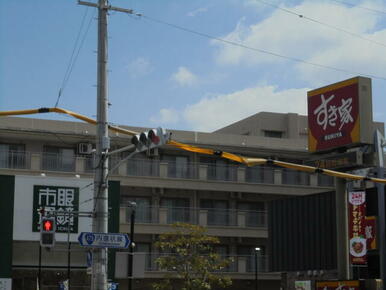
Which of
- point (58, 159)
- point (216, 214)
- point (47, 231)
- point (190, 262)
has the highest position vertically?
point (58, 159)

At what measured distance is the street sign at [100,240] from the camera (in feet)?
70.9

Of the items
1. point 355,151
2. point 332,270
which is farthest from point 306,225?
point 355,151

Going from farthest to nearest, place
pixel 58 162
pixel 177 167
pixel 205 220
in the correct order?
pixel 177 167, pixel 205 220, pixel 58 162

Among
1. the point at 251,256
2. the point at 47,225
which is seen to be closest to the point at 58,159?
the point at 251,256

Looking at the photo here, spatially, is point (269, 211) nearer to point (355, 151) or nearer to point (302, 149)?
point (302, 149)

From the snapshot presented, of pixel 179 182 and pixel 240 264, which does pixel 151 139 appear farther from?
pixel 240 264

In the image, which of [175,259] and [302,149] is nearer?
[175,259]

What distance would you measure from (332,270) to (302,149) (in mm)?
15803

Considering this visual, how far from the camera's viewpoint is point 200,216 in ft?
195

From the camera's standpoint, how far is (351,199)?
43219mm

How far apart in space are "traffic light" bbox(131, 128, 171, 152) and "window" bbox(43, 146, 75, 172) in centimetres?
3666

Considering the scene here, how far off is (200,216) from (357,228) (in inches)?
696

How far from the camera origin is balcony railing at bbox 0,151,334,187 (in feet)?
184

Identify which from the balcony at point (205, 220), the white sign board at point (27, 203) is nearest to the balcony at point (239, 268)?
the balcony at point (205, 220)
